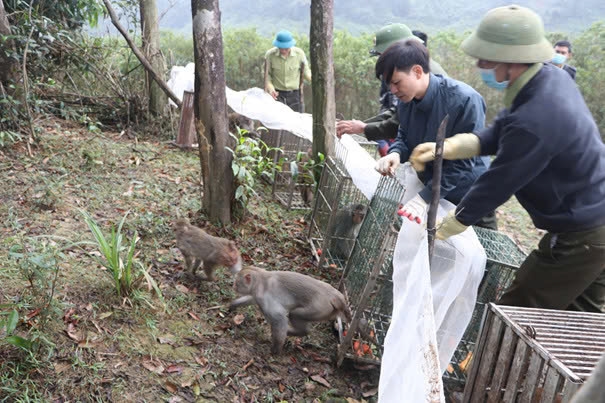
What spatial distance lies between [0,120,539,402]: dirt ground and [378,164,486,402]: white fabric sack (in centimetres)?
112

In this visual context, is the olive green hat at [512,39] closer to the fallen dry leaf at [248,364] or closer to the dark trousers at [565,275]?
the dark trousers at [565,275]

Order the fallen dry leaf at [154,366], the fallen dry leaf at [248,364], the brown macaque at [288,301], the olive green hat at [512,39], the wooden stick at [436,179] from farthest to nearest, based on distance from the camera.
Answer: the brown macaque at [288,301] < the fallen dry leaf at [248,364] < the fallen dry leaf at [154,366] < the olive green hat at [512,39] < the wooden stick at [436,179]

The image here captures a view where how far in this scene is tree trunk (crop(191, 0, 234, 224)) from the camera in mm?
4570

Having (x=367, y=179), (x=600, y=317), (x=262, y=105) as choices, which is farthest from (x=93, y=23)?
(x=600, y=317)

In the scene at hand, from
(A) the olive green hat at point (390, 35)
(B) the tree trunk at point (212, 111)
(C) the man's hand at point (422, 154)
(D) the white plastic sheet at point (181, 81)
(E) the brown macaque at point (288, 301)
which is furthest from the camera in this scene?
(D) the white plastic sheet at point (181, 81)

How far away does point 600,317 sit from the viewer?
244 centimetres

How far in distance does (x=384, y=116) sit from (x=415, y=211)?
230 cm

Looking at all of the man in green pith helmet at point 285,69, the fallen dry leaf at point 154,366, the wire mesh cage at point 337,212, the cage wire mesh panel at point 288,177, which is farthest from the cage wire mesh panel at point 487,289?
the man in green pith helmet at point 285,69

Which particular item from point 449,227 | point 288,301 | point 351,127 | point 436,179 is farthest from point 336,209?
point 436,179

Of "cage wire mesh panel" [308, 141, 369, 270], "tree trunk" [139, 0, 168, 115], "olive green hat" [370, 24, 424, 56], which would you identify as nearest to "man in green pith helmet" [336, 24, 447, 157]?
"olive green hat" [370, 24, 424, 56]

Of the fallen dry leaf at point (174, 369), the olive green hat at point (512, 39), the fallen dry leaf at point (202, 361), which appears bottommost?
the fallen dry leaf at point (202, 361)

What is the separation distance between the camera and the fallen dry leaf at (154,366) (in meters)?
3.23

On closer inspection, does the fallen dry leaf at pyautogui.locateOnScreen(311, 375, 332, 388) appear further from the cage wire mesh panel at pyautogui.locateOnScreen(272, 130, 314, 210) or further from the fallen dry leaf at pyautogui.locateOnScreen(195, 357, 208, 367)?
the cage wire mesh panel at pyautogui.locateOnScreen(272, 130, 314, 210)

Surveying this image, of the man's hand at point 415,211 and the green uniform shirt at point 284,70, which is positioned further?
the green uniform shirt at point 284,70
